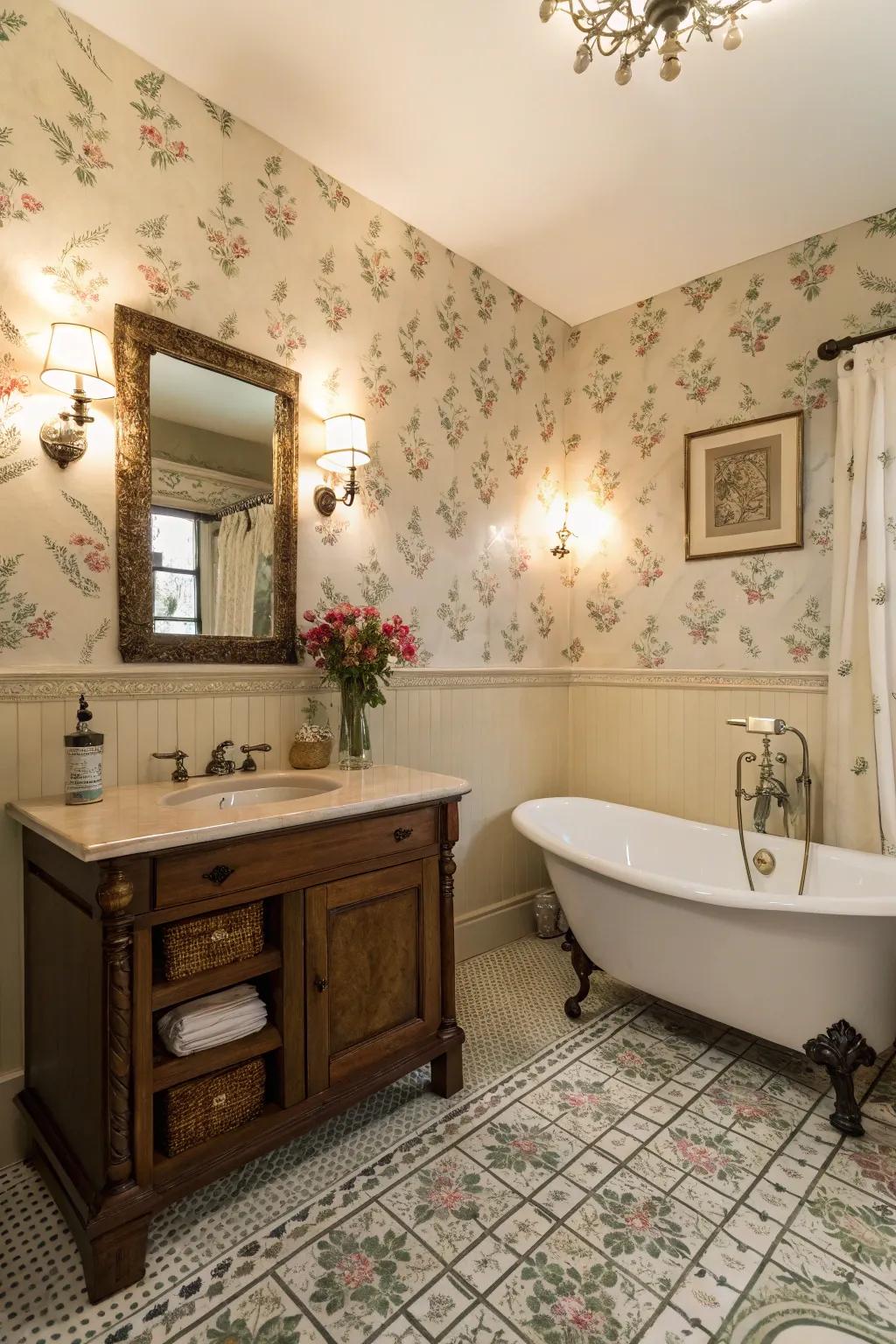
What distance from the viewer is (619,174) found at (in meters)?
2.21

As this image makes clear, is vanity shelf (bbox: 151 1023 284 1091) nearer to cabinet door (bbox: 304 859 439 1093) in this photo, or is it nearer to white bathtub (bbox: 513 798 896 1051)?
cabinet door (bbox: 304 859 439 1093)

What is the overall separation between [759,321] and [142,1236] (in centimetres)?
334

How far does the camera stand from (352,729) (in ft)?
6.84

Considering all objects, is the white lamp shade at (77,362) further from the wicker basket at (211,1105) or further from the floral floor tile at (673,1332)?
the floral floor tile at (673,1332)

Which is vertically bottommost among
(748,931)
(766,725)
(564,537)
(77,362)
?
(748,931)

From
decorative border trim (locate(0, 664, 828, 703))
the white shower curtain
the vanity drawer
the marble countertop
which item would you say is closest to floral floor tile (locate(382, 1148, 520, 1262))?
the vanity drawer

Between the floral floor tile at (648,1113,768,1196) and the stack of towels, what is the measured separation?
1.04m

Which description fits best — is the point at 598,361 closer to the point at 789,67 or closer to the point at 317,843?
the point at 789,67

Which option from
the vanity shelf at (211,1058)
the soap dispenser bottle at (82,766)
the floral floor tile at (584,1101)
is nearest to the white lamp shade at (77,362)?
the soap dispenser bottle at (82,766)

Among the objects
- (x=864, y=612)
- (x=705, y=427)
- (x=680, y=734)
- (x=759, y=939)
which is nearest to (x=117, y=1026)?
(x=759, y=939)

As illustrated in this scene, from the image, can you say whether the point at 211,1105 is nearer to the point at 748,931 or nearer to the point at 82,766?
the point at 82,766

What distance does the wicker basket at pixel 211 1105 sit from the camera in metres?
1.37

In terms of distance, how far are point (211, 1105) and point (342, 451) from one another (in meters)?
1.80

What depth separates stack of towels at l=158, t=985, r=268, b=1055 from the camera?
1.38 meters
